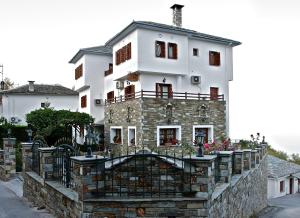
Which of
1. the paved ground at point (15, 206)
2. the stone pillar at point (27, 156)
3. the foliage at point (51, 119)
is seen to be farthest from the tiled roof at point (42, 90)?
the stone pillar at point (27, 156)

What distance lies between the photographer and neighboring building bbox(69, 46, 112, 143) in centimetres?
2699

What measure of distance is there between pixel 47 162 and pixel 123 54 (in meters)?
14.1

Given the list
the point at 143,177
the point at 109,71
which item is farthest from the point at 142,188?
the point at 109,71

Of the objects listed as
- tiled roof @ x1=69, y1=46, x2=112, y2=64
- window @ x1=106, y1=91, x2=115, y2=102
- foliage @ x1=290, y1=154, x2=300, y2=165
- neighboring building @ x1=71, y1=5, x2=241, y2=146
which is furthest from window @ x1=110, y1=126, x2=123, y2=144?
foliage @ x1=290, y1=154, x2=300, y2=165

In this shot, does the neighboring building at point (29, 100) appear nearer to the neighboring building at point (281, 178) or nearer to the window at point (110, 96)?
the window at point (110, 96)

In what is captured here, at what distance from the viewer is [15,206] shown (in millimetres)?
11031

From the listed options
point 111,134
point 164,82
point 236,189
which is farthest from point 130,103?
point 236,189

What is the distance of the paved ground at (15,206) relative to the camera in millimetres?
9773

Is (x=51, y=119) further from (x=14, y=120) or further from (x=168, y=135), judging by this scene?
(x=168, y=135)

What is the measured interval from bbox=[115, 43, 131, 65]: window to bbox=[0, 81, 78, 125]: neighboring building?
12075mm

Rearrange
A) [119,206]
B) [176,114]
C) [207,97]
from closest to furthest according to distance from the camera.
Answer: [119,206] → [176,114] → [207,97]

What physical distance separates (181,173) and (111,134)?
1831 cm

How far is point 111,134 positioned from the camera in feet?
83.6

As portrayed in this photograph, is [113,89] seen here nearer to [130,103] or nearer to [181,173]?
[130,103]
